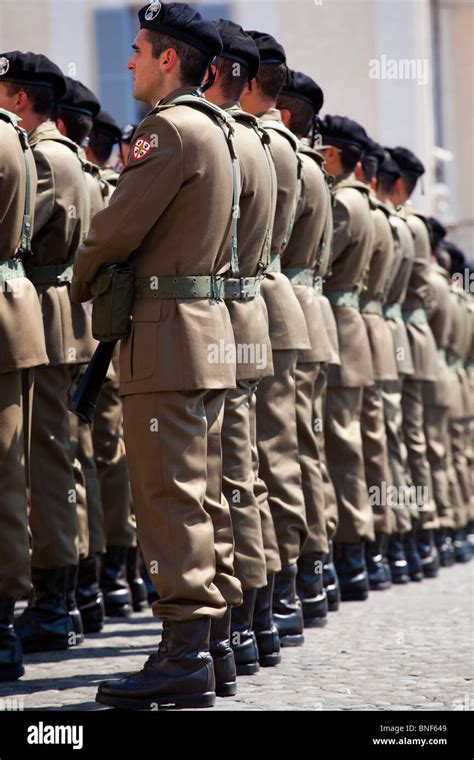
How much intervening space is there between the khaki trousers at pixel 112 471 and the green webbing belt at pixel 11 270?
1.95 metres

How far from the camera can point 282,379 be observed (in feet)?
22.3

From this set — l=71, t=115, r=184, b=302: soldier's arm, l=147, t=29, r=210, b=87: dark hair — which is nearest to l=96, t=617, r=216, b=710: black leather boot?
l=71, t=115, r=184, b=302: soldier's arm

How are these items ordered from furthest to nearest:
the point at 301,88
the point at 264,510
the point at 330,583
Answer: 1. the point at 330,583
2. the point at 301,88
3. the point at 264,510

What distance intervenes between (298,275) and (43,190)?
130 centimetres

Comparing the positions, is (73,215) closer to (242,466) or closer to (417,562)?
(242,466)

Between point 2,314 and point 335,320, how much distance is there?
3048mm

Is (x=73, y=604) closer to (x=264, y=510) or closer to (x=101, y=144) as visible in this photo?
(x=264, y=510)

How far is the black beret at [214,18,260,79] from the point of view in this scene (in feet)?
20.3

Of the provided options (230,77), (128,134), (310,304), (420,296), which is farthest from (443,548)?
(230,77)

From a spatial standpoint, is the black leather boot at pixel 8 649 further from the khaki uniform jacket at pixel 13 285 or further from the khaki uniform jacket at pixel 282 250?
the khaki uniform jacket at pixel 282 250

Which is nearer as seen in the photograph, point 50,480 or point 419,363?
point 50,480

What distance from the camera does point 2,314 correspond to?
231 inches

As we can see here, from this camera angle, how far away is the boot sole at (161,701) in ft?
17.0

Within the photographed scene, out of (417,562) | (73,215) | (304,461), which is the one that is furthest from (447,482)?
(73,215)
